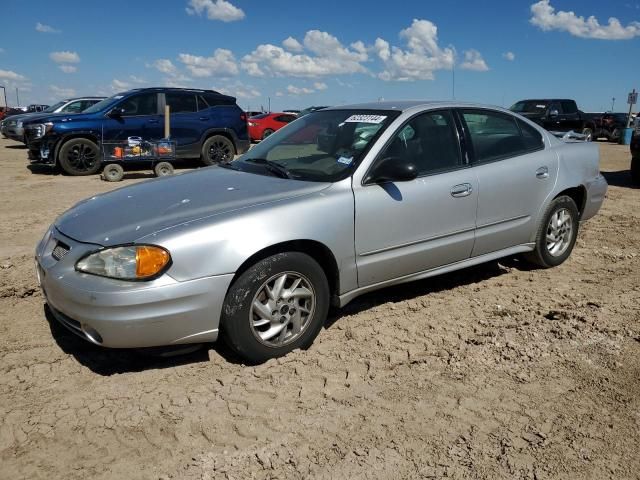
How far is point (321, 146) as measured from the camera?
13.2 ft

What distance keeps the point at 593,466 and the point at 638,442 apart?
0.33m

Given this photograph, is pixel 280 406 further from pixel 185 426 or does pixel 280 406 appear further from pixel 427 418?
pixel 427 418

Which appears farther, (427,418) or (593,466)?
(427,418)

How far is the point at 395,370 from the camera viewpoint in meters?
3.22

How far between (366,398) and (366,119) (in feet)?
6.73

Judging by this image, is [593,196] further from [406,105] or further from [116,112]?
[116,112]

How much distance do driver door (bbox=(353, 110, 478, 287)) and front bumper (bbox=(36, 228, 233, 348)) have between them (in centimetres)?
106

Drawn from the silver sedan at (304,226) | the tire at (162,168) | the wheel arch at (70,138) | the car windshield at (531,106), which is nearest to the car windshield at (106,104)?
the wheel arch at (70,138)

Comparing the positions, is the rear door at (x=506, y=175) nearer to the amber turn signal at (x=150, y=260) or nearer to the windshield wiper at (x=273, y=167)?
the windshield wiper at (x=273, y=167)

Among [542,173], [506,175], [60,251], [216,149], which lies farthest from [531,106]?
[60,251]

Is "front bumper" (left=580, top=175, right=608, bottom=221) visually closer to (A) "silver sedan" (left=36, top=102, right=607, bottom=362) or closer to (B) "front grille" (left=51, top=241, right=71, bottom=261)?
(A) "silver sedan" (left=36, top=102, right=607, bottom=362)

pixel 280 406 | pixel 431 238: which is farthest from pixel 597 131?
pixel 280 406

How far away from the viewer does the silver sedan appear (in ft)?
9.53

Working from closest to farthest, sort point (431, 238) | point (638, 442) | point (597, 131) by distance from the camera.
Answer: point (638, 442) → point (431, 238) → point (597, 131)
